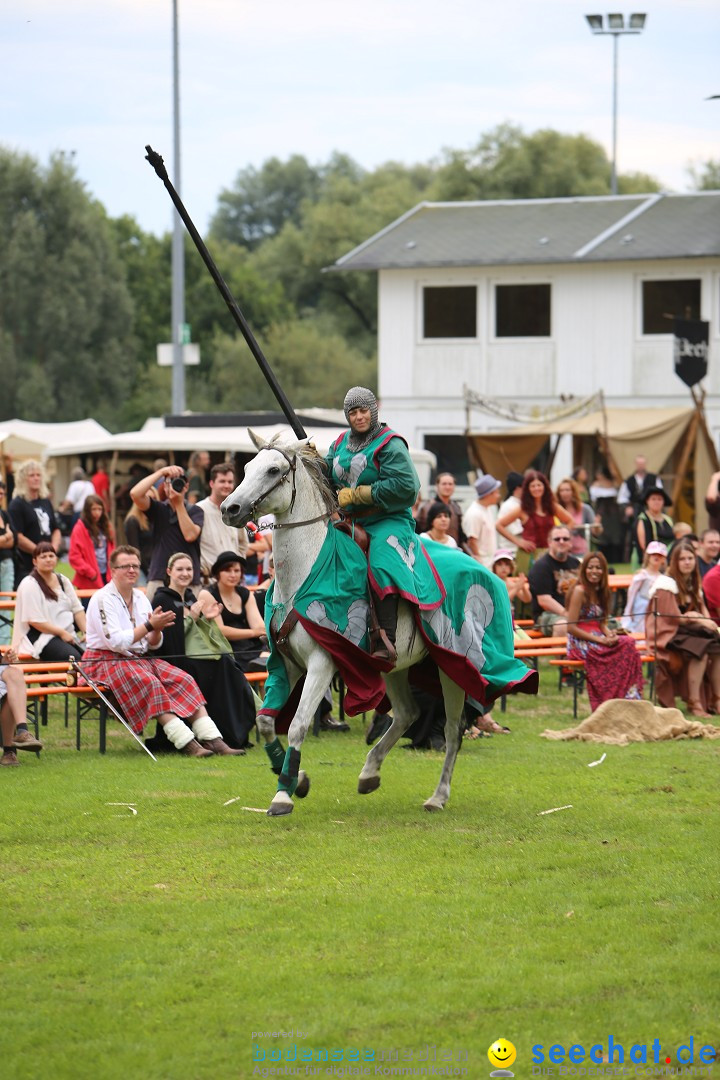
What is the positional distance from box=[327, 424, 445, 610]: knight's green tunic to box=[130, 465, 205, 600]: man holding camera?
403 cm

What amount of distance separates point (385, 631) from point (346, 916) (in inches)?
91.3

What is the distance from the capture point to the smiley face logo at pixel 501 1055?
16.0 feet

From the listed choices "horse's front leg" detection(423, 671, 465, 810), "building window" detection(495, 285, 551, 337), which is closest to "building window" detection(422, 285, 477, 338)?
"building window" detection(495, 285, 551, 337)

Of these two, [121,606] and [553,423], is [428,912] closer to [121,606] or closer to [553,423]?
[121,606]

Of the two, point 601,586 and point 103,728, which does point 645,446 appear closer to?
point 601,586

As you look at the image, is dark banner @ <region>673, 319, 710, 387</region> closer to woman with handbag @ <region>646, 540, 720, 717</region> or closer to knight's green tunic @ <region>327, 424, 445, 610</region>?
woman with handbag @ <region>646, 540, 720, 717</region>

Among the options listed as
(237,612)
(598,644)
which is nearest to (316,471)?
(237,612)

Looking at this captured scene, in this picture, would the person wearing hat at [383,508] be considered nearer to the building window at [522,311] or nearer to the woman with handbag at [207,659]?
the woman with handbag at [207,659]

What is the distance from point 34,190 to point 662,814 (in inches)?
2134

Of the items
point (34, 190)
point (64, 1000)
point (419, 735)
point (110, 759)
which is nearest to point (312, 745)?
point (419, 735)

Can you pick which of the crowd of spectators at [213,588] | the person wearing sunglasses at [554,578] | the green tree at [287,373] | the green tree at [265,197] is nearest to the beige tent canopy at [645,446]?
the crowd of spectators at [213,588]

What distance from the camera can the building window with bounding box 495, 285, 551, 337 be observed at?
34.1m

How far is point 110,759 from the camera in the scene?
10.8 m

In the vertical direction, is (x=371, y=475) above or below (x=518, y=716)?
above
